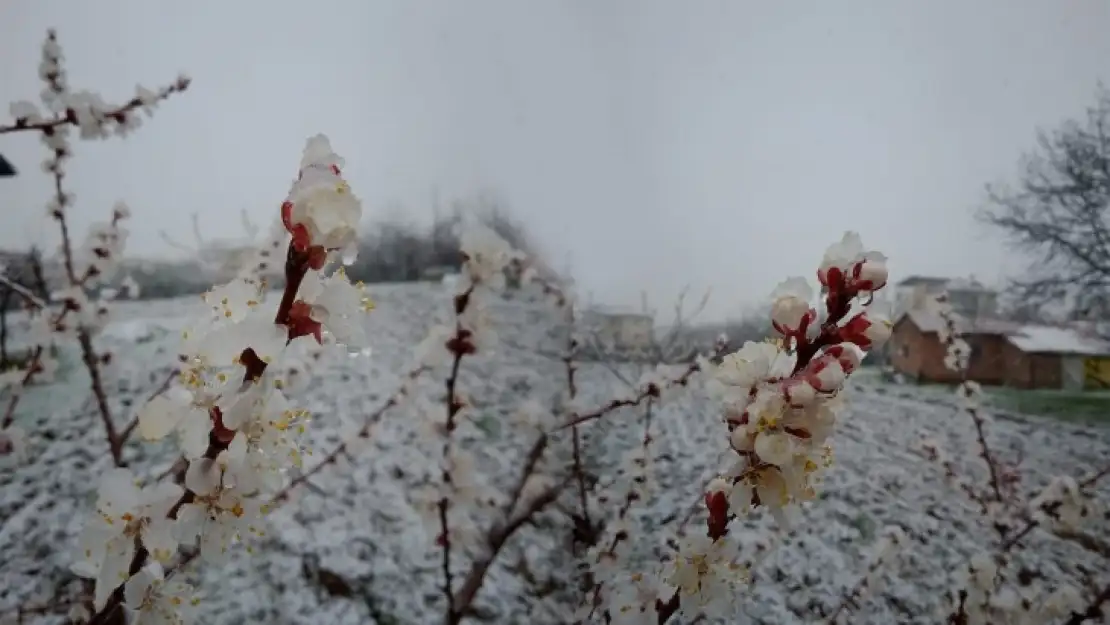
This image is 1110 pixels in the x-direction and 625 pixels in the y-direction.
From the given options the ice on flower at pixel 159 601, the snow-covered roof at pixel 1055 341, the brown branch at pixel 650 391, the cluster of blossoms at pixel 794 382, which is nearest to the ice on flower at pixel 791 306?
the cluster of blossoms at pixel 794 382

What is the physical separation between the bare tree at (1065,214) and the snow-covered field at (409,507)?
23cm

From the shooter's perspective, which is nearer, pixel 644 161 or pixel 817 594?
pixel 817 594

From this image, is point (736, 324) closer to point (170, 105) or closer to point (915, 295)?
point (915, 295)

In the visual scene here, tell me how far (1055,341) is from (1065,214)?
0.24m

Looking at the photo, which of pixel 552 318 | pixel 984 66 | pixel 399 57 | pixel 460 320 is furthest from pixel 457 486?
pixel 984 66

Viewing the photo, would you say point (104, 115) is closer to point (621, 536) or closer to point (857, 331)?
point (621, 536)

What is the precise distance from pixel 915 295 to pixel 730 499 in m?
0.92

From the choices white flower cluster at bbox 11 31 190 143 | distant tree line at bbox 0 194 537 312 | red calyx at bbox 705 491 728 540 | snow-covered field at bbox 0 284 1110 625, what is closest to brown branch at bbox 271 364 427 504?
snow-covered field at bbox 0 284 1110 625

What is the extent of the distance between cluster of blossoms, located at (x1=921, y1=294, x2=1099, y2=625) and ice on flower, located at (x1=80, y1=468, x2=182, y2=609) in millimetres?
1170

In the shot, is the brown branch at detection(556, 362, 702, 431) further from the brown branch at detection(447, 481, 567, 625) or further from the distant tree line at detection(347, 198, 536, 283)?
the distant tree line at detection(347, 198, 536, 283)

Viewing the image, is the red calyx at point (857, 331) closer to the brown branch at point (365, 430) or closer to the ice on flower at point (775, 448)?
the ice on flower at point (775, 448)

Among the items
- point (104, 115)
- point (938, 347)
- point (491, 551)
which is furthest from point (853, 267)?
point (104, 115)

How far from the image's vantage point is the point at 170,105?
1.44 m

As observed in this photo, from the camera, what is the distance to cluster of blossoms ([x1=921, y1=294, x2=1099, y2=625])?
126cm
